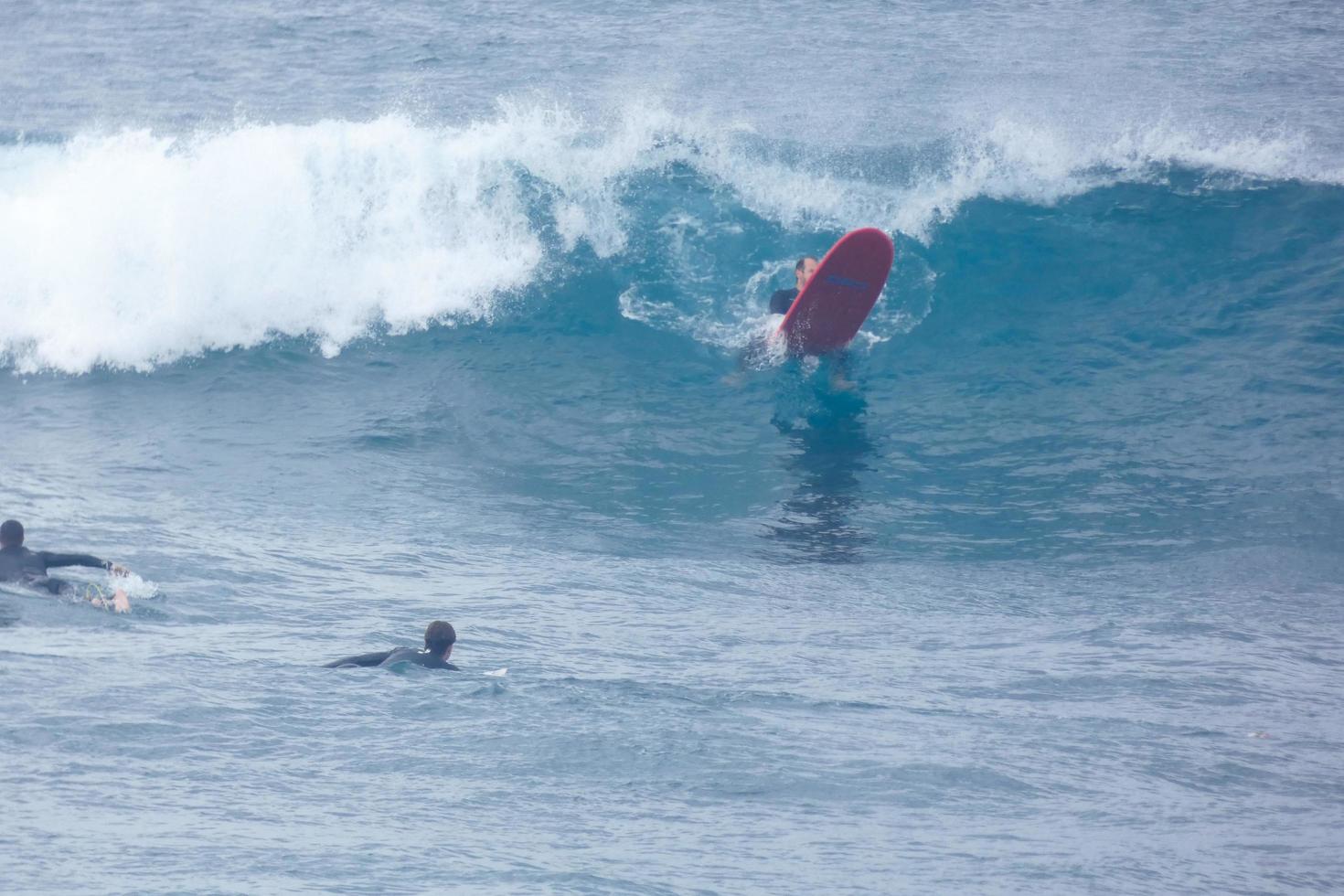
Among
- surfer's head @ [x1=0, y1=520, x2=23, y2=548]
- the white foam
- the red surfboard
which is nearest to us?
surfer's head @ [x1=0, y1=520, x2=23, y2=548]

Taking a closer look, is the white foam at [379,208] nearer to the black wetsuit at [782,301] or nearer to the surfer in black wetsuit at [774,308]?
the surfer in black wetsuit at [774,308]

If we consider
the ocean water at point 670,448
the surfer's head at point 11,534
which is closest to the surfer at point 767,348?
the ocean water at point 670,448

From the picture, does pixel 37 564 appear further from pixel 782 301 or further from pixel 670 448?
pixel 782 301

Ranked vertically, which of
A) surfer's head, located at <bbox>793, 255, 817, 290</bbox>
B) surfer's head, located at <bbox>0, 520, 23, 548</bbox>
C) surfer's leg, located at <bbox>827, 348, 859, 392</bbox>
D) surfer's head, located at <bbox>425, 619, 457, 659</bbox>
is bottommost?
surfer's head, located at <bbox>425, 619, 457, 659</bbox>

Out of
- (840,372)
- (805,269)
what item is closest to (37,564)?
(805,269)

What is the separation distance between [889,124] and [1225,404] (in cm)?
640

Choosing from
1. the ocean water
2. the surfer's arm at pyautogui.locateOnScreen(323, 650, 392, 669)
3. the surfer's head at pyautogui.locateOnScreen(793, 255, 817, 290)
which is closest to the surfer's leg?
the ocean water

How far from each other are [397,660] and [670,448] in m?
5.12

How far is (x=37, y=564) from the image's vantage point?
8773 mm

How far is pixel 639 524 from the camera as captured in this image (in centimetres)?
1116

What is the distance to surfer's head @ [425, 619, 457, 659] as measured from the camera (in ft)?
25.7

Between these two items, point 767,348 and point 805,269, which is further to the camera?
point 767,348

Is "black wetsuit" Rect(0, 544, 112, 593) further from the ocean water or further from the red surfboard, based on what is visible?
the red surfboard

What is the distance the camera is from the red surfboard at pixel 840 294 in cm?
1245
